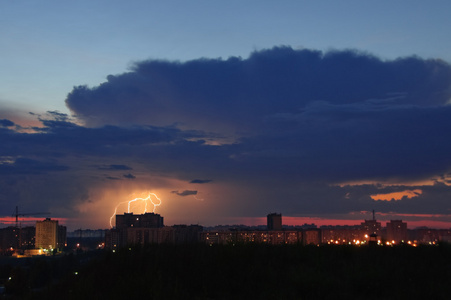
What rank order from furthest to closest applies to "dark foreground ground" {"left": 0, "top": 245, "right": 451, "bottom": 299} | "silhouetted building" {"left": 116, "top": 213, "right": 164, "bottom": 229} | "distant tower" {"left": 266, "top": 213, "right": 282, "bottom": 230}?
"silhouetted building" {"left": 116, "top": 213, "right": 164, "bottom": 229} → "distant tower" {"left": 266, "top": 213, "right": 282, "bottom": 230} → "dark foreground ground" {"left": 0, "top": 245, "right": 451, "bottom": 299}

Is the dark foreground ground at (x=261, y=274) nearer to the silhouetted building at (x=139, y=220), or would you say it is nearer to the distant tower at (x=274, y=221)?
the distant tower at (x=274, y=221)

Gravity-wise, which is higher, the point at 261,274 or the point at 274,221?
the point at 261,274

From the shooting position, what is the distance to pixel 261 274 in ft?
45.5

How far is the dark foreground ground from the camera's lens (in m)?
12.5

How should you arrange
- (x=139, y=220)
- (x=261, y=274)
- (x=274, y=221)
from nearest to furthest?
(x=261, y=274) → (x=274, y=221) → (x=139, y=220)

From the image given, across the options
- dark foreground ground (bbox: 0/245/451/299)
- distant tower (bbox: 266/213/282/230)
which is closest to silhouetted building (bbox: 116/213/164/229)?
distant tower (bbox: 266/213/282/230)

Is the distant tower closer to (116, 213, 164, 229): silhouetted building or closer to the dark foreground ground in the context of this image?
(116, 213, 164, 229): silhouetted building

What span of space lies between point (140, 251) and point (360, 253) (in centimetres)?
798

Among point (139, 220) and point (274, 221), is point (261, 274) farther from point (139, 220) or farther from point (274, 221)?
point (139, 220)

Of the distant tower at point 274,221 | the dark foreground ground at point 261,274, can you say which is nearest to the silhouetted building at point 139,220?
the distant tower at point 274,221

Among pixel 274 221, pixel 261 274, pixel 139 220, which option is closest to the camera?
pixel 261 274

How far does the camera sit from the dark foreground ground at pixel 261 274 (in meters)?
12.5

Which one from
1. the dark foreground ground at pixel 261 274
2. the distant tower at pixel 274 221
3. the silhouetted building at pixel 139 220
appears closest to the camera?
the dark foreground ground at pixel 261 274

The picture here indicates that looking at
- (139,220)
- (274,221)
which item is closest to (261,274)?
(274,221)
